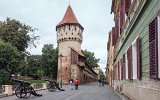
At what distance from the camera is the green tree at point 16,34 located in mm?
67500

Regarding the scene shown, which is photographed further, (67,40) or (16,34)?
(67,40)

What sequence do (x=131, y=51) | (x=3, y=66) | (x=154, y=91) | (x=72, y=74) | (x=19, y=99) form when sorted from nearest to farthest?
(x=154, y=91)
(x=131, y=51)
(x=19, y=99)
(x=3, y=66)
(x=72, y=74)

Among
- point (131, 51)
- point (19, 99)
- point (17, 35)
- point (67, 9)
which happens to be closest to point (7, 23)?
point (17, 35)

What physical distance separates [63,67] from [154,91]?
232ft

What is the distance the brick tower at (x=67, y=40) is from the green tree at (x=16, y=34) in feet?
36.7

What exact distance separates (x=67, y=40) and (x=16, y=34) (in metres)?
18.1

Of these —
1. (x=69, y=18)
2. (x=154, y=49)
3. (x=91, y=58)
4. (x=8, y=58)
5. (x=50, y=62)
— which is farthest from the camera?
(x=91, y=58)

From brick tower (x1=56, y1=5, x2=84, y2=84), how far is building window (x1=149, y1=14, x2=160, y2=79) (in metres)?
69.1

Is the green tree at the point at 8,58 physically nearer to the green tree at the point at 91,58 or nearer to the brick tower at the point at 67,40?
the brick tower at the point at 67,40

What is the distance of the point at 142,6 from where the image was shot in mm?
11500

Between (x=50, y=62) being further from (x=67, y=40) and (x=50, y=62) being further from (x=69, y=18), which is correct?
(x=69, y=18)

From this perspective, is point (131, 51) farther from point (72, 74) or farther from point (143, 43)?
point (72, 74)

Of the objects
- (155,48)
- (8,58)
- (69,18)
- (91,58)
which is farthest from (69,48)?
(155,48)

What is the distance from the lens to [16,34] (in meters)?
67.6
